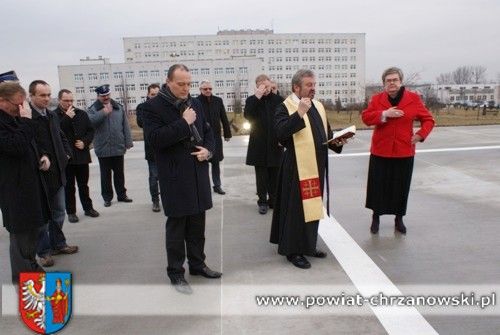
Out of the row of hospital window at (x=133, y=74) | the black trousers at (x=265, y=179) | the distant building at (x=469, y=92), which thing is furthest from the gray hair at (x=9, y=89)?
the distant building at (x=469, y=92)

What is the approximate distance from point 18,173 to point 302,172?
7.98 feet

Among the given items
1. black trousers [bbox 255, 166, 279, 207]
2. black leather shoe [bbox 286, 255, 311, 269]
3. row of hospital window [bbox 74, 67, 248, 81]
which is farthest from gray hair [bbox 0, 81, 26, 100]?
row of hospital window [bbox 74, 67, 248, 81]

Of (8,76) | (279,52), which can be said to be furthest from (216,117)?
(279,52)

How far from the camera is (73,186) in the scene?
575 centimetres

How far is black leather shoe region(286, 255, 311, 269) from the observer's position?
13.1 feet

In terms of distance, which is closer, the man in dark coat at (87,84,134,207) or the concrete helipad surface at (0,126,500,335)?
the concrete helipad surface at (0,126,500,335)

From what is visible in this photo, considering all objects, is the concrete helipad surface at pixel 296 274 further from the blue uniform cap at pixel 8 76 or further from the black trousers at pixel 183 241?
the blue uniform cap at pixel 8 76

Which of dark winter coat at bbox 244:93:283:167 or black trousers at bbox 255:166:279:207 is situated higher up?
dark winter coat at bbox 244:93:283:167

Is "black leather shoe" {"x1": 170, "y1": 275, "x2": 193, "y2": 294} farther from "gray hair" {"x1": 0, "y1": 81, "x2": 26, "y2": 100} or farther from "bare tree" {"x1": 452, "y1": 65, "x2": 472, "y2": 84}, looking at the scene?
"bare tree" {"x1": 452, "y1": 65, "x2": 472, "y2": 84}

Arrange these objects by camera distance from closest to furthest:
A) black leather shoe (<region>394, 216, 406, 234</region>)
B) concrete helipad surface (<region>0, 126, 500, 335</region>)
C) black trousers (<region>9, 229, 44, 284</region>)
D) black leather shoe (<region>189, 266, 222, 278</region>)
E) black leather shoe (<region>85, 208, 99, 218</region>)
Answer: concrete helipad surface (<region>0, 126, 500, 335</region>)
black trousers (<region>9, 229, 44, 284</region>)
black leather shoe (<region>189, 266, 222, 278</region>)
black leather shoe (<region>394, 216, 406, 234</region>)
black leather shoe (<region>85, 208, 99, 218</region>)

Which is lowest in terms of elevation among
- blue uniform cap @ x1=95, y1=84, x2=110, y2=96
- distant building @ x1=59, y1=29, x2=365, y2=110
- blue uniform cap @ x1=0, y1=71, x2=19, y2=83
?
blue uniform cap @ x1=95, y1=84, x2=110, y2=96

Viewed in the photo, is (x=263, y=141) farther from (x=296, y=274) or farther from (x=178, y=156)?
(x=178, y=156)

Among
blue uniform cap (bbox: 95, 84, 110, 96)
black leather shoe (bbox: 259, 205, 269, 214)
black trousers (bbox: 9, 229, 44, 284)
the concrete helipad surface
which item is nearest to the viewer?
the concrete helipad surface

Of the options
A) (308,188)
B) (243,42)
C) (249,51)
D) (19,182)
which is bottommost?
(308,188)
